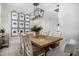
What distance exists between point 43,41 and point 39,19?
35cm

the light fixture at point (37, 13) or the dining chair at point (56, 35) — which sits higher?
the light fixture at point (37, 13)

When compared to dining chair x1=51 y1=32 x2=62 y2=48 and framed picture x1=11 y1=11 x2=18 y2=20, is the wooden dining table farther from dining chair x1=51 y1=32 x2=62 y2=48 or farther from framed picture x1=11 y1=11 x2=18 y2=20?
framed picture x1=11 y1=11 x2=18 y2=20

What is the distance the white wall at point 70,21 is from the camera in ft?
5.83

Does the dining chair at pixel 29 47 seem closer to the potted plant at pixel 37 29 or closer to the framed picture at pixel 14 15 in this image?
the potted plant at pixel 37 29

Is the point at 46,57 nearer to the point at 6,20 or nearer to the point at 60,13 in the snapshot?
the point at 60,13

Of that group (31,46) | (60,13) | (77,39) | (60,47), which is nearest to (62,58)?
(60,47)

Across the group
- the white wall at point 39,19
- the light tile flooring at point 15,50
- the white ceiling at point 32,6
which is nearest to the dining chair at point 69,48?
the light tile flooring at point 15,50

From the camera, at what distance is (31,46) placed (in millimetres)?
1766

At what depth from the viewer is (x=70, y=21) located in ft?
5.86

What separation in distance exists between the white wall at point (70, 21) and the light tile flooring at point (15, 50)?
23cm

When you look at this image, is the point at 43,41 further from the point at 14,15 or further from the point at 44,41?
the point at 14,15

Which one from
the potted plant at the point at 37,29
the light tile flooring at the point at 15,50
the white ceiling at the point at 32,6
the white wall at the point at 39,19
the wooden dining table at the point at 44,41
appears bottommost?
the light tile flooring at the point at 15,50

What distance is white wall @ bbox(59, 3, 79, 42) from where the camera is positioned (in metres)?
1.78

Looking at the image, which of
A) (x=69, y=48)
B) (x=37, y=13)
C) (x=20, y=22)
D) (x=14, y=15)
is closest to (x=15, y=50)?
(x=20, y=22)
